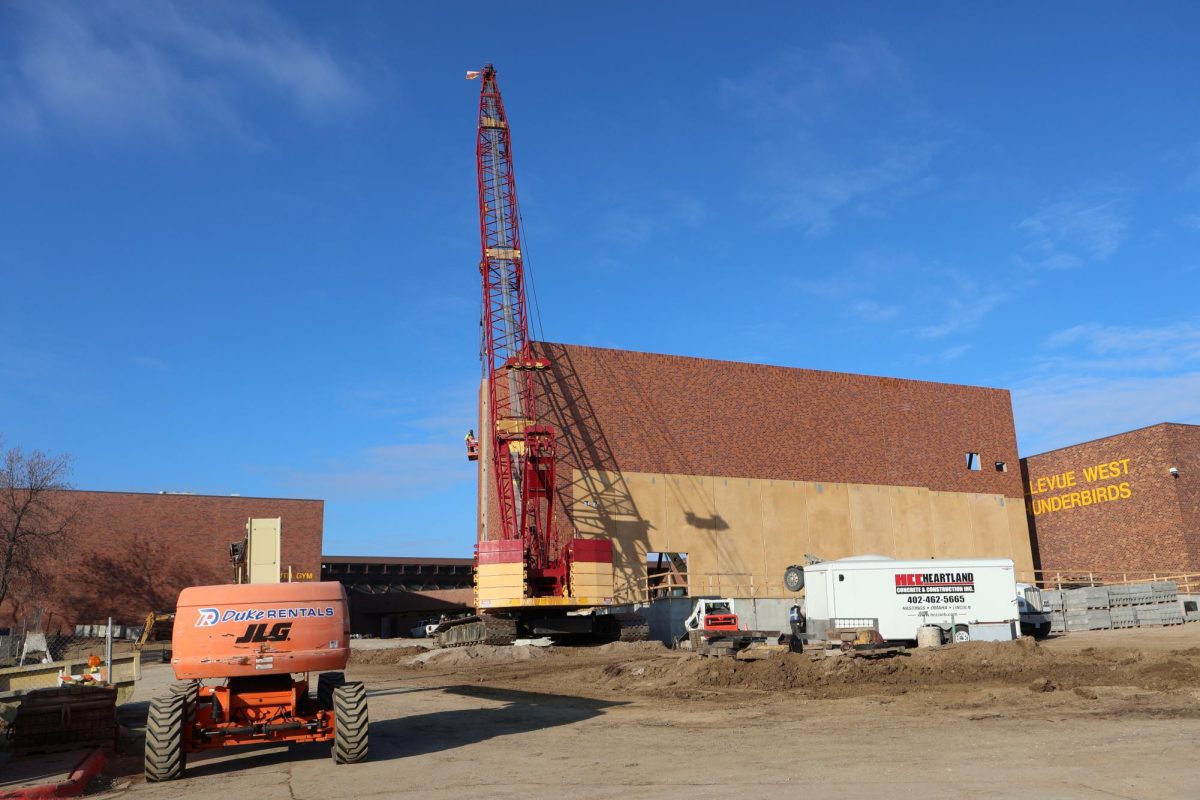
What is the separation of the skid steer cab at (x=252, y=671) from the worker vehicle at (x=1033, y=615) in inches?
1112

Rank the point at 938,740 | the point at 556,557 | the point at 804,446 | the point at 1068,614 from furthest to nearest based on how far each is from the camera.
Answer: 1. the point at 804,446
2. the point at 556,557
3. the point at 1068,614
4. the point at 938,740

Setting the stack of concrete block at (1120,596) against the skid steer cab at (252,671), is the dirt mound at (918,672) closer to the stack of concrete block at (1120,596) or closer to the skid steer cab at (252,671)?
the skid steer cab at (252,671)

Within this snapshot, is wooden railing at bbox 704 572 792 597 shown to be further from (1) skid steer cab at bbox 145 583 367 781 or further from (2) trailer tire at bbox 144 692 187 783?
(2) trailer tire at bbox 144 692 187 783

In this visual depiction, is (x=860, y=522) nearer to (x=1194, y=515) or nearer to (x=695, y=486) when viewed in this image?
(x=695, y=486)

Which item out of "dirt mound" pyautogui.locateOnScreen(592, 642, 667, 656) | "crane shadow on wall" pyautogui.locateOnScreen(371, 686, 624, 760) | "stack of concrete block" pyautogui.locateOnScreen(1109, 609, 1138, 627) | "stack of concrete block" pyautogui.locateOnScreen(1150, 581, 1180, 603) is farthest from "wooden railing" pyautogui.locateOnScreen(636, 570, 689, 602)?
"crane shadow on wall" pyautogui.locateOnScreen(371, 686, 624, 760)

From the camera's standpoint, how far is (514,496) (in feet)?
143

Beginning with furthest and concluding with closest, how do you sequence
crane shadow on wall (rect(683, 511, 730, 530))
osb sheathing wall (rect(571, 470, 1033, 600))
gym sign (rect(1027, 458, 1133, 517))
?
1. gym sign (rect(1027, 458, 1133, 517))
2. crane shadow on wall (rect(683, 511, 730, 530))
3. osb sheathing wall (rect(571, 470, 1033, 600))

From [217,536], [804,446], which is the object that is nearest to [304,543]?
[217,536]

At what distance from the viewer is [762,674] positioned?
21.6 metres

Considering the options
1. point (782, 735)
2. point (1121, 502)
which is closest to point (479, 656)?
point (782, 735)

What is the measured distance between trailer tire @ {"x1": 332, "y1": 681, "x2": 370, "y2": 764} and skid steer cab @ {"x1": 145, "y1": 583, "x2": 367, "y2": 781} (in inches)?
0.5

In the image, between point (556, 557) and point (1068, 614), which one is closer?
point (1068, 614)

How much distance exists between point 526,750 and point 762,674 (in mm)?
9737

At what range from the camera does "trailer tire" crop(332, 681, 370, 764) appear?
39.9 ft
